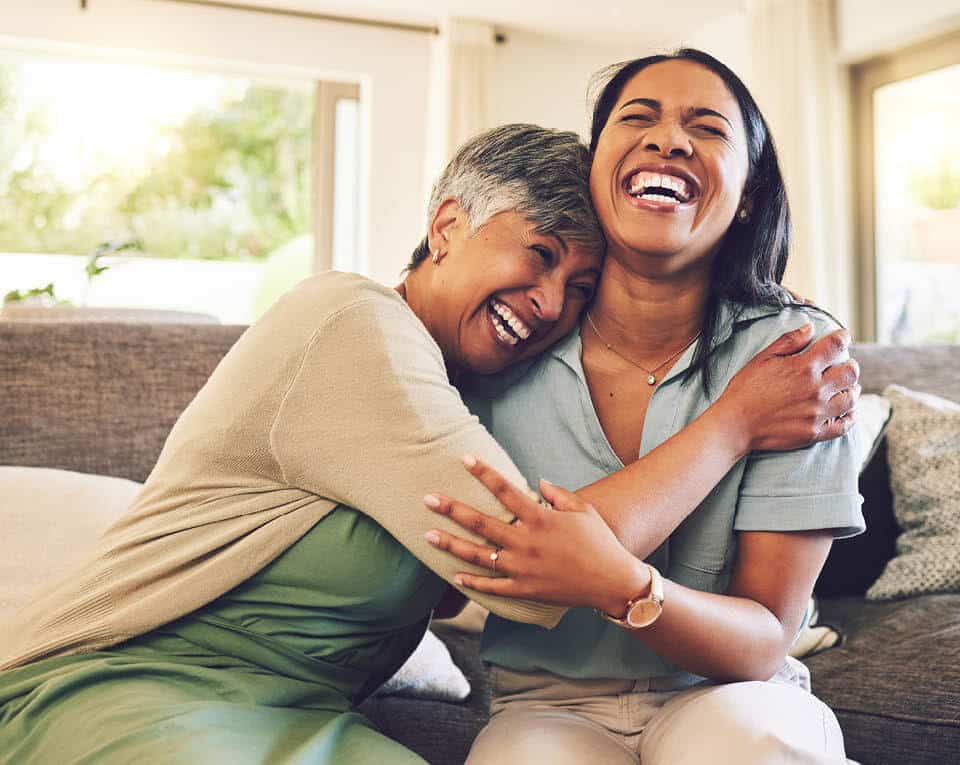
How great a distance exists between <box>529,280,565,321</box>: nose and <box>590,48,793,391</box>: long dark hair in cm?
19

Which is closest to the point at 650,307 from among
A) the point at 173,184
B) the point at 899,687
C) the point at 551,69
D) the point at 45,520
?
the point at 899,687

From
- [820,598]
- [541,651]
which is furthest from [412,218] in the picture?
[541,651]

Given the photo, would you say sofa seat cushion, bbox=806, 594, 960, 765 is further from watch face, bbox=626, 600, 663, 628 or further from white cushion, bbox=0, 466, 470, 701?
watch face, bbox=626, 600, 663, 628

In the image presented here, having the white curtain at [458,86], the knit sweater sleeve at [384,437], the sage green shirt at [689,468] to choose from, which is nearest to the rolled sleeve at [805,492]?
the sage green shirt at [689,468]

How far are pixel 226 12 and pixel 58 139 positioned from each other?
2.54 m

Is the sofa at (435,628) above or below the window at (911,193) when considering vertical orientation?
below

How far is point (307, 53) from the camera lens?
6.53 metres

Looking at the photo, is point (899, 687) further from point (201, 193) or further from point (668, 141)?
point (201, 193)

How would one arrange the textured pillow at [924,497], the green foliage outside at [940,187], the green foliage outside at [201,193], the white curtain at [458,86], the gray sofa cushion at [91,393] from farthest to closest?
the green foliage outside at [201,193] → the white curtain at [458,86] → the green foliage outside at [940,187] → the textured pillow at [924,497] → the gray sofa cushion at [91,393]

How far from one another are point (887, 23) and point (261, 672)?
538 centimetres

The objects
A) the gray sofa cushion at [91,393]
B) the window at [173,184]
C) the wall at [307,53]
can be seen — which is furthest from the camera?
the window at [173,184]

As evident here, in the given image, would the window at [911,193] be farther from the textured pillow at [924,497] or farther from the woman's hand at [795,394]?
the woman's hand at [795,394]

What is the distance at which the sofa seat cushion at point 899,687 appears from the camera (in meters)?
1.56

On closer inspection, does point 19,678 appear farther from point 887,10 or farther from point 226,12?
point 226,12
